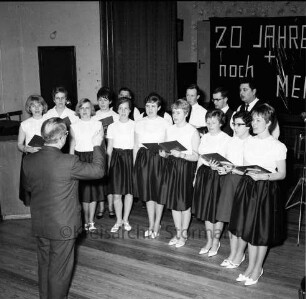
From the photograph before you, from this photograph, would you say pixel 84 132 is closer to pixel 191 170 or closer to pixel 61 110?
pixel 61 110

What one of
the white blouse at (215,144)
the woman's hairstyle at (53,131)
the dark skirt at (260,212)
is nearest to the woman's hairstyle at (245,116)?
the white blouse at (215,144)

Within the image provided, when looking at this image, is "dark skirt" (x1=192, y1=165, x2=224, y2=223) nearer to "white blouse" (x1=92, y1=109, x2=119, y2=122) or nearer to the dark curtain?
"white blouse" (x1=92, y1=109, x2=119, y2=122)

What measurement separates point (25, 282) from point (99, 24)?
5005 mm

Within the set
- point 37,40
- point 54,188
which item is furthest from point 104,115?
point 37,40

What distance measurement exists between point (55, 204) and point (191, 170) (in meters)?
1.61

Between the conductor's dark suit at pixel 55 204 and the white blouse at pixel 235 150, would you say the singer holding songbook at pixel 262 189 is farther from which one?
the conductor's dark suit at pixel 55 204

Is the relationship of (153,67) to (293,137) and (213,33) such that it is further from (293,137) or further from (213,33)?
(293,137)

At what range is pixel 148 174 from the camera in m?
4.18

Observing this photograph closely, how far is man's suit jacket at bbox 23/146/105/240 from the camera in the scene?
107 inches

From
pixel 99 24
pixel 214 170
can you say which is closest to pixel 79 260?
pixel 214 170

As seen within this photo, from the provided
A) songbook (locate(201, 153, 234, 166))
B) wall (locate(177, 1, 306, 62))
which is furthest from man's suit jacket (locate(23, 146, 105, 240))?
wall (locate(177, 1, 306, 62))

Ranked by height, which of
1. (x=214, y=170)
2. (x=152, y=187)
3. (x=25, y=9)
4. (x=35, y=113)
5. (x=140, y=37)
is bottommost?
(x=152, y=187)

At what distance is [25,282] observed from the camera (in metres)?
3.54

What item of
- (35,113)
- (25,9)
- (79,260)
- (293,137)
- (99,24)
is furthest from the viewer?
(25,9)
